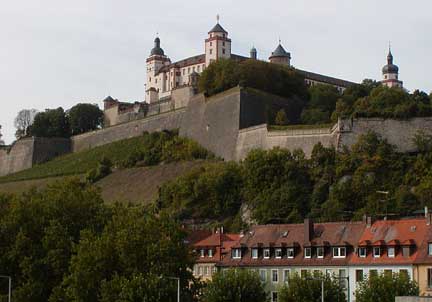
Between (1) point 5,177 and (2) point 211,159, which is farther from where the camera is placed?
(1) point 5,177

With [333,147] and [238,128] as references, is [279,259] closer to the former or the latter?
[333,147]

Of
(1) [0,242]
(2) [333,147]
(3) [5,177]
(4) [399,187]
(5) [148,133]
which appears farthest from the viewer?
(3) [5,177]

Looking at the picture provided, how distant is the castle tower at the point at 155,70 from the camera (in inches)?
6831

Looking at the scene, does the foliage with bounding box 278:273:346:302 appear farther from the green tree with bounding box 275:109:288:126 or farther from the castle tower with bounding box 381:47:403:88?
the castle tower with bounding box 381:47:403:88

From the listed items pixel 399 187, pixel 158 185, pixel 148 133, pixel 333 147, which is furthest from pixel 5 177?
pixel 399 187

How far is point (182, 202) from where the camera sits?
342ft

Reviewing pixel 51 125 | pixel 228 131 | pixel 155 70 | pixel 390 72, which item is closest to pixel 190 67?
pixel 155 70

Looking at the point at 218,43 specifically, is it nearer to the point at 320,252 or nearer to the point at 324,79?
the point at 324,79

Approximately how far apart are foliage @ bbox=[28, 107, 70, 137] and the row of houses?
94.2 meters

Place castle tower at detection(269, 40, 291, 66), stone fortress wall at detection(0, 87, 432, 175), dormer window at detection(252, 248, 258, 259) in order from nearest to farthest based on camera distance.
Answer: dormer window at detection(252, 248, 258, 259), stone fortress wall at detection(0, 87, 432, 175), castle tower at detection(269, 40, 291, 66)

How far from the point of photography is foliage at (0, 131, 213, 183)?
12481 centimetres

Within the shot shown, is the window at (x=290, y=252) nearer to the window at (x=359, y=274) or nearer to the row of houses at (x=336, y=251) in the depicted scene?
the row of houses at (x=336, y=251)

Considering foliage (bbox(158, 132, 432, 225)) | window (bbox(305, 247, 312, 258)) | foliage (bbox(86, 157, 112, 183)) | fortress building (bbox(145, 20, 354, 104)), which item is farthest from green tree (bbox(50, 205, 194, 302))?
fortress building (bbox(145, 20, 354, 104))

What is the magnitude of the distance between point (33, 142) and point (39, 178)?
16.1 m
